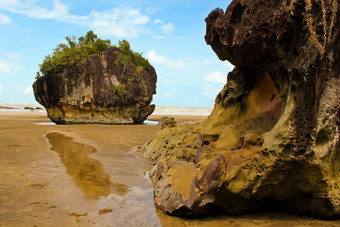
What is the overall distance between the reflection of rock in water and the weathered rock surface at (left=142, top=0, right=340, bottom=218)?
0.92 metres

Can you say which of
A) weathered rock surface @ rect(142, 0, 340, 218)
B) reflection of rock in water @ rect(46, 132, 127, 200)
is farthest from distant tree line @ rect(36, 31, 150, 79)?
weathered rock surface @ rect(142, 0, 340, 218)

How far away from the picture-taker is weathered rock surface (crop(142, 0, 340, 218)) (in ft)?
9.25

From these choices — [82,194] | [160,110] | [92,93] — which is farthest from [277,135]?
[160,110]

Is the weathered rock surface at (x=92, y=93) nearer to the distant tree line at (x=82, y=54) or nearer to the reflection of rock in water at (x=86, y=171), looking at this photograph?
the distant tree line at (x=82, y=54)

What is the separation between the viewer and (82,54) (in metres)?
18.2

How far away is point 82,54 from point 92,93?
3070 mm

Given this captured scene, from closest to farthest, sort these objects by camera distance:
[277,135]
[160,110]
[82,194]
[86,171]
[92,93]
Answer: [277,135]
[82,194]
[86,171]
[92,93]
[160,110]

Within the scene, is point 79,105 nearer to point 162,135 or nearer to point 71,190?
point 162,135

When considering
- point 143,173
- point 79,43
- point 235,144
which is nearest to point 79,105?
point 79,43

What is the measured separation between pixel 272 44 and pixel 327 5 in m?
0.78

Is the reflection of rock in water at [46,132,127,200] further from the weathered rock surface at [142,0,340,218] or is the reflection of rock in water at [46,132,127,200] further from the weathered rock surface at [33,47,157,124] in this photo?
the weathered rock surface at [33,47,157,124]

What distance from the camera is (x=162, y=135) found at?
297 inches

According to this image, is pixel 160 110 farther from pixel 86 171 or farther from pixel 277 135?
pixel 277 135

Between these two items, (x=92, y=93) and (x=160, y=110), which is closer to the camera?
(x=92, y=93)
